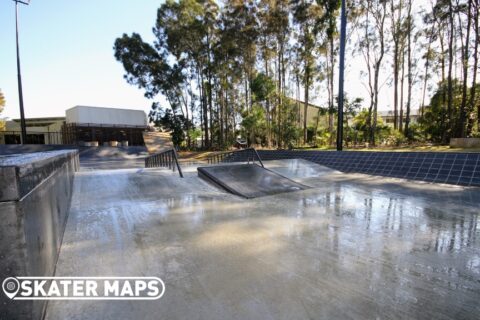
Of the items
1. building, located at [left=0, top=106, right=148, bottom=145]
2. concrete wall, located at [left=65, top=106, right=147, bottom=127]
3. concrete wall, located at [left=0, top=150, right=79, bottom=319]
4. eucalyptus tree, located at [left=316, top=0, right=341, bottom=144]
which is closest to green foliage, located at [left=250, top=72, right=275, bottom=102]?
eucalyptus tree, located at [left=316, top=0, right=341, bottom=144]

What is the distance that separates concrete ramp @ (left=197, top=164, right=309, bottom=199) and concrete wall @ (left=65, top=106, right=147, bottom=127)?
16.2 meters

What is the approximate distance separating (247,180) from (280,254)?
2.95 metres

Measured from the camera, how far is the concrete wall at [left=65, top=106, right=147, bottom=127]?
57.7ft

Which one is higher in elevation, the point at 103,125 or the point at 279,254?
the point at 103,125

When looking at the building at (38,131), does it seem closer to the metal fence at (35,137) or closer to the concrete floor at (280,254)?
the metal fence at (35,137)

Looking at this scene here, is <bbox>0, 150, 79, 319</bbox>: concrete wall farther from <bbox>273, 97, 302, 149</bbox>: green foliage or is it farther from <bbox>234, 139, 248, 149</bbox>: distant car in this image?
<bbox>234, 139, 248, 149</bbox>: distant car

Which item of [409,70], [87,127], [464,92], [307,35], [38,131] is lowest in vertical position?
[38,131]

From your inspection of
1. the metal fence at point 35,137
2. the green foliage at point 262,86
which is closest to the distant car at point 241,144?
the green foliage at point 262,86

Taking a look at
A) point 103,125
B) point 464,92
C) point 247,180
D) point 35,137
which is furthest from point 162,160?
point 35,137

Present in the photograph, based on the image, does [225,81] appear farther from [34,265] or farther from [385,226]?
[34,265]

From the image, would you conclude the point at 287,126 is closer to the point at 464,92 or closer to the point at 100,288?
the point at 464,92

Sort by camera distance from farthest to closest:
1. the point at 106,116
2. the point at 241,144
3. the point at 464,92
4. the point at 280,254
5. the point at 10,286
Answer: the point at 106,116 < the point at 241,144 < the point at 464,92 < the point at 280,254 < the point at 10,286

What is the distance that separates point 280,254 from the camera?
2.02m

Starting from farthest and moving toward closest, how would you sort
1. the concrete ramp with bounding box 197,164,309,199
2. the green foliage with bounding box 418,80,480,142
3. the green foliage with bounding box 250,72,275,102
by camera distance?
1. the green foliage with bounding box 250,72,275,102
2. the green foliage with bounding box 418,80,480,142
3. the concrete ramp with bounding box 197,164,309,199
